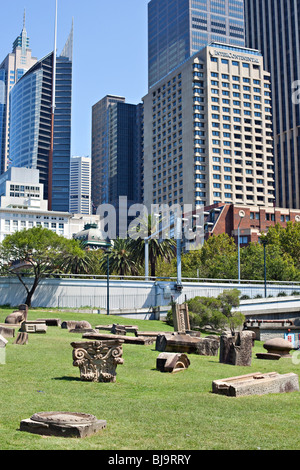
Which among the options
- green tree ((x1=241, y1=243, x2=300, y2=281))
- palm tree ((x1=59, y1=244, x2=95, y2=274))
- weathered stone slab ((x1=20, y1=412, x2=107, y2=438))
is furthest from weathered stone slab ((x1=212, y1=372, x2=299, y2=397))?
green tree ((x1=241, y1=243, x2=300, y2=281))

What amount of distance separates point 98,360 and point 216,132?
13934 centimetres

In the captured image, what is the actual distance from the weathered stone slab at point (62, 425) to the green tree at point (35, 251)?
139 ft

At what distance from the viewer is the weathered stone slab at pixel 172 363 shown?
15.9 m

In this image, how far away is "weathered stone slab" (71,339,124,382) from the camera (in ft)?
44.4

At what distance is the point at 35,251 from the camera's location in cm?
5128

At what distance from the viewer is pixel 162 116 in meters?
163

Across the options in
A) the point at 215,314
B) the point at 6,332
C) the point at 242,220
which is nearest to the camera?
the point at 6,332

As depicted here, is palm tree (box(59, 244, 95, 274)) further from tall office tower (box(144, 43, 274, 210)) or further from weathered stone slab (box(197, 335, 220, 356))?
tall office tower (box(144, 43, 274, 210))

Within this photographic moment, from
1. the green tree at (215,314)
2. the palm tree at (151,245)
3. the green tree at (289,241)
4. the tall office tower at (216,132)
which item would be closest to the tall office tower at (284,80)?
the tall office tower at (216,132)

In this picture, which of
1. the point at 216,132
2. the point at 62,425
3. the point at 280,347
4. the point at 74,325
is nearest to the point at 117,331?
the point at 74,325

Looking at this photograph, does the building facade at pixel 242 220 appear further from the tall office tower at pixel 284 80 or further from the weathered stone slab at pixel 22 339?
the weathered stone slab at pixel 22 339

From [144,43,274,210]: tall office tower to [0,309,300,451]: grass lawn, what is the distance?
125903 millimetres

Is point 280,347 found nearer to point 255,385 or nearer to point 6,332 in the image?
point 255,385

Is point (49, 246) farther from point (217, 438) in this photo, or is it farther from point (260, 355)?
point (217, 438)
